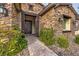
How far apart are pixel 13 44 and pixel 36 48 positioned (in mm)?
255

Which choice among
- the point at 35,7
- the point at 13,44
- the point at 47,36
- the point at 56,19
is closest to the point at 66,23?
the point at 56,19

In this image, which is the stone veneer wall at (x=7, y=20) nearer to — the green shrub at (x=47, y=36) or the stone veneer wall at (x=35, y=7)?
the stone veneer wall at (x=35, y=7)

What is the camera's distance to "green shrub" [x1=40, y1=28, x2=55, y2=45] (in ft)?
5.57

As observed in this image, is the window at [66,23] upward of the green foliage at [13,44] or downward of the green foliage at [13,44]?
upward

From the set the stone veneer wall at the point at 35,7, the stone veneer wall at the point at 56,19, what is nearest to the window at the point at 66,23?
the stone veneer wall at the point at 56,19

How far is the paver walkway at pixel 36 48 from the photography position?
1690 millimetres

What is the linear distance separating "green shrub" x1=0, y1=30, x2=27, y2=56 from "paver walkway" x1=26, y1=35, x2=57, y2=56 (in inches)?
2.8

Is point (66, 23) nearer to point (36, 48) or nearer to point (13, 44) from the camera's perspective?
point (36, 48)

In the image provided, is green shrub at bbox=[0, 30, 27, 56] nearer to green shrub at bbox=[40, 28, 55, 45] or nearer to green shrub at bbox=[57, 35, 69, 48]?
green shrub at bbox=[40, 28, 55, 45]

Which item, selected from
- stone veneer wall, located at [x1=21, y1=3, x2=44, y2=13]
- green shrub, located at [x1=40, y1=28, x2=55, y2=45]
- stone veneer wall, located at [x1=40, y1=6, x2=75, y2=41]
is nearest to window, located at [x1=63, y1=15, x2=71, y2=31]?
stone veneer wall, located at [x1=40, y1=6, x2=75, y2=41]

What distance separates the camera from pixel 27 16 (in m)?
1.71

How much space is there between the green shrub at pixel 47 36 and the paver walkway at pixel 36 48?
55 millimetres

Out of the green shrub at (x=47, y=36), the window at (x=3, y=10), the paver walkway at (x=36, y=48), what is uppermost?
the window at (x=3, y=10)

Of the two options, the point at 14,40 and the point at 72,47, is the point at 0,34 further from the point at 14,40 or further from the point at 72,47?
the point at 72,47
